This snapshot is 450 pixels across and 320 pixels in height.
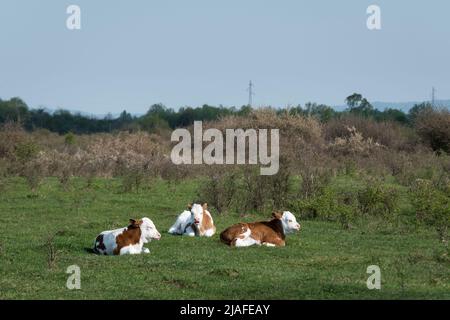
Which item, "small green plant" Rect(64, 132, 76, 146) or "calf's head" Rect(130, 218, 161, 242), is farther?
"small green plant" Rect(64, 132, 76, 146)

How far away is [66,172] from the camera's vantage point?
2953cm

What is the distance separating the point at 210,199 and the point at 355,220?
409 centimetres

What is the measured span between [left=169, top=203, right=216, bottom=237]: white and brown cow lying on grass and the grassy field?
450 mm

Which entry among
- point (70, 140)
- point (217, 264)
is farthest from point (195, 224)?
point (70, 140)

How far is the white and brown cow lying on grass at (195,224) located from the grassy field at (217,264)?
1.48 ft

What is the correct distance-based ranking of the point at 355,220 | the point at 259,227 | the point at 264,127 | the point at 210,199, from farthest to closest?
the point at 264,127 → the point at 210,199 → the point at 355,220 → the point at 259,227

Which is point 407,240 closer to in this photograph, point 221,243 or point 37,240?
point 221,243

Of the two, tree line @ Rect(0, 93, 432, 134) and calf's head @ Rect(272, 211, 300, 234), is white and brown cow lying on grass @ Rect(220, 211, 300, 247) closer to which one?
calf's head @ Rect(272, 211, 300, 234)

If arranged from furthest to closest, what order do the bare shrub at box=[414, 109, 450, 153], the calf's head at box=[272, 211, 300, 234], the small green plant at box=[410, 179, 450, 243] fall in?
the bare shrub at box=[414, 109, 450, 153] < the small green plant at box=[410, 179, 450, 243] < the calf's head at box=[272, 211, 300, 234]

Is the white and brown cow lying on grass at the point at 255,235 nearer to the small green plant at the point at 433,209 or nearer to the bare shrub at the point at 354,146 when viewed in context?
A: the small green plant at the point at 433,209

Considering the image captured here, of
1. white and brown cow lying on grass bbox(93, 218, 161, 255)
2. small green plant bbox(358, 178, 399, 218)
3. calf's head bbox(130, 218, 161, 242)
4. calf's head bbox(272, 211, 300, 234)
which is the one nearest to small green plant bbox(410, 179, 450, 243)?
small green plant bbox(358, 178, 399, 218)

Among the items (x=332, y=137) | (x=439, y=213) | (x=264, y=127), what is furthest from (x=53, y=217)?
(x=332, y=137)

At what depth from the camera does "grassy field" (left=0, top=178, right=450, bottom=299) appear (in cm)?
1193

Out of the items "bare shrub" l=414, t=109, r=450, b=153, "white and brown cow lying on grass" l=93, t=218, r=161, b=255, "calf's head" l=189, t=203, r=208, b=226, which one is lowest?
"white and brown cow lying on grass" l=93, t=218, r=161, b=255
